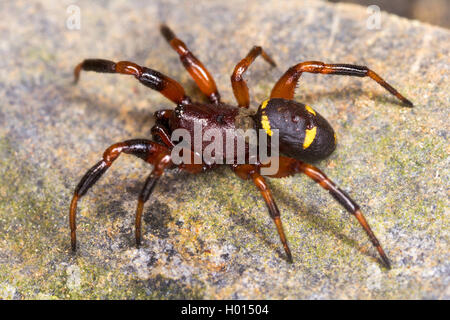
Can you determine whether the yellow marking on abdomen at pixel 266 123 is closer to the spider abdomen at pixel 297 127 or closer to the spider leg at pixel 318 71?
the spider abdomen at pixel 297 127

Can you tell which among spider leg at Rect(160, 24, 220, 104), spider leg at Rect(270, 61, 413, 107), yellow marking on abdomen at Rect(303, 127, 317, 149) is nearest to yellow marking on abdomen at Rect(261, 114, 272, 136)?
yellow marking on abdomen at Rect(303, 127, 317, 149)

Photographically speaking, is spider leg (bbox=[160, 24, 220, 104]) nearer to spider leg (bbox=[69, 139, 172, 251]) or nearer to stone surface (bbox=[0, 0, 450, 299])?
stone surface (bbox=[0, 0, 450, 299])

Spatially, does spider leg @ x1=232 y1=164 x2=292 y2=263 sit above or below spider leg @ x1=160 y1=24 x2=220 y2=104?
below

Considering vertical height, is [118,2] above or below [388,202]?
above

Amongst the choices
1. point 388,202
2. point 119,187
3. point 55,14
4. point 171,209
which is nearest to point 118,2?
point 55,14

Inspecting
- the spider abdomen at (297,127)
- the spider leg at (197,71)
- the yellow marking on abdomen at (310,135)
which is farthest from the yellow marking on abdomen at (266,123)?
the spider leg at (197,71)

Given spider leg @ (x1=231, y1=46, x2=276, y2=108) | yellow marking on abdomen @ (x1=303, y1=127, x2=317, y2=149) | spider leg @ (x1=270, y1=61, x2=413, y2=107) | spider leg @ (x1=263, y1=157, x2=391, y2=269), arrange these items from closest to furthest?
1. spider leg @ (x1=263, y1=157, x2=391, y2=269)
2. yellow marking on abdomen @ (x1=303, y1=127, x2=317, y2=149)
3. spider leg @ (x1=270, y1=61, x2=413, y2=107)
4. spider leg @ (x1=231, y1=46, x2=276, y2=108)
